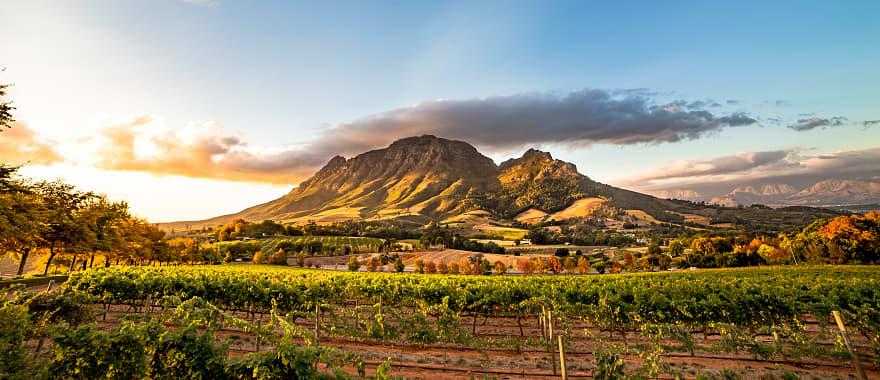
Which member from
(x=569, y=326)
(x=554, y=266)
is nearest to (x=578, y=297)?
(x=569, y=326)

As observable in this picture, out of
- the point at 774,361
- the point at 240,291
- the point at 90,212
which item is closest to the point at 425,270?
the point at 90,212

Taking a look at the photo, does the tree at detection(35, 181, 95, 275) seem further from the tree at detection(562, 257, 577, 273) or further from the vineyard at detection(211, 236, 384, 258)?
the tree at detection(562, 257, 577, 273)

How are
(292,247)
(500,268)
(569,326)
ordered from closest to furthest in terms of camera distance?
(569,326) < (500,268) < (292,247)

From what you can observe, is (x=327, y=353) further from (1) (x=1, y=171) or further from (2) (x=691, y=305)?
(1) (x=1, y=171)

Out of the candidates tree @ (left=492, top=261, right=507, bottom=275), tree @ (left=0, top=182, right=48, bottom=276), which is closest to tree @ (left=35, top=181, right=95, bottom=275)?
tree @ (left=0, top=182, right=48, bottom=276)

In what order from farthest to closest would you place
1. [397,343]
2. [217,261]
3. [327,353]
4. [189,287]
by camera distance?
[217,261] < [189,287] < [397,343] < [327,353]

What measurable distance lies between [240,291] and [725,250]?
119923mm

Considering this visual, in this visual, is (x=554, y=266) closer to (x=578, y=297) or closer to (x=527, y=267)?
(x=527, y=267)

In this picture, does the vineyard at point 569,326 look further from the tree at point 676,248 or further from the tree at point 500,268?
the tree at point 676,248

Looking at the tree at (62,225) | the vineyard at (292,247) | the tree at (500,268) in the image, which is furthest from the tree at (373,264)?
the tree at (62,225)

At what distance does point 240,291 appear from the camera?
79.0 feet

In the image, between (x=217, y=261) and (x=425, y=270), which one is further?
(x=217, y=261)

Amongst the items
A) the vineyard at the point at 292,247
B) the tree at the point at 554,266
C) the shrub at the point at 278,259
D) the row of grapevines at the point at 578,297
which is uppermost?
the vineyard at the point at 292,247

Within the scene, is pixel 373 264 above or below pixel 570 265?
above
